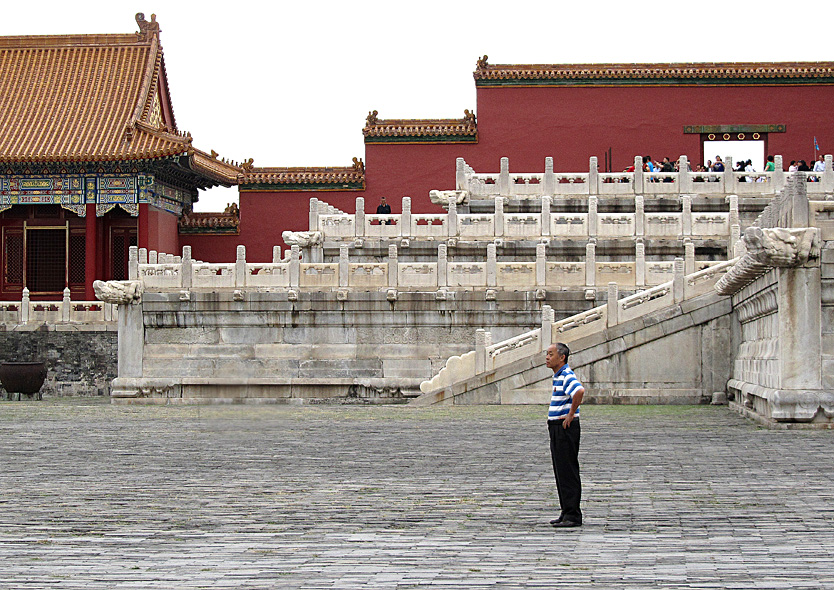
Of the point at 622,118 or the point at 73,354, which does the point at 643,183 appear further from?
the point at 73,354

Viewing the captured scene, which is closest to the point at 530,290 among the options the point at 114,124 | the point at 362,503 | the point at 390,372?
the point at 390,372

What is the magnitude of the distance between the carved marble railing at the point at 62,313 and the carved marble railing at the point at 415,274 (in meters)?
5.64

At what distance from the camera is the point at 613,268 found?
78.5ft

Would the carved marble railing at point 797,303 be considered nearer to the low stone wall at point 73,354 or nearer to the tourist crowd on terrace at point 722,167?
the tourist crowd on terrace at point 722,167

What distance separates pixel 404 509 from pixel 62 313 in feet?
74.5

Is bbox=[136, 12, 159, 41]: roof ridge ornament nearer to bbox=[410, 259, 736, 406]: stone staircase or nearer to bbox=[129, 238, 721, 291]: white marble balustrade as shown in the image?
bbox=[129, 238, 721, 291]: white marble balustrade

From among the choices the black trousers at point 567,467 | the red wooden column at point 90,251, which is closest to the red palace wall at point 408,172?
the red wooden column at point 90,251

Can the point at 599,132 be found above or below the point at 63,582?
above

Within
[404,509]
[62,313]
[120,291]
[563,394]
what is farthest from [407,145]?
[563,394]

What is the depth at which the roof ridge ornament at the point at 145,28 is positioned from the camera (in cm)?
3822

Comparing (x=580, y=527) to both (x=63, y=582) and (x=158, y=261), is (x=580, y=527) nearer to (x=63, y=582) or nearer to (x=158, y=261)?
(x=63, y=582)

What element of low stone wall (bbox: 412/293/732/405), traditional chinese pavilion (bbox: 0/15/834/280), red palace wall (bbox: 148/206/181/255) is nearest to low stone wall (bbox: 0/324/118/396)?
traditional chinese pavilion (bbox: 0/15/834/280)

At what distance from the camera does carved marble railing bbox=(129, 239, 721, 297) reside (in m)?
23.9

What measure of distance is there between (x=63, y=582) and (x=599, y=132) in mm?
30647
